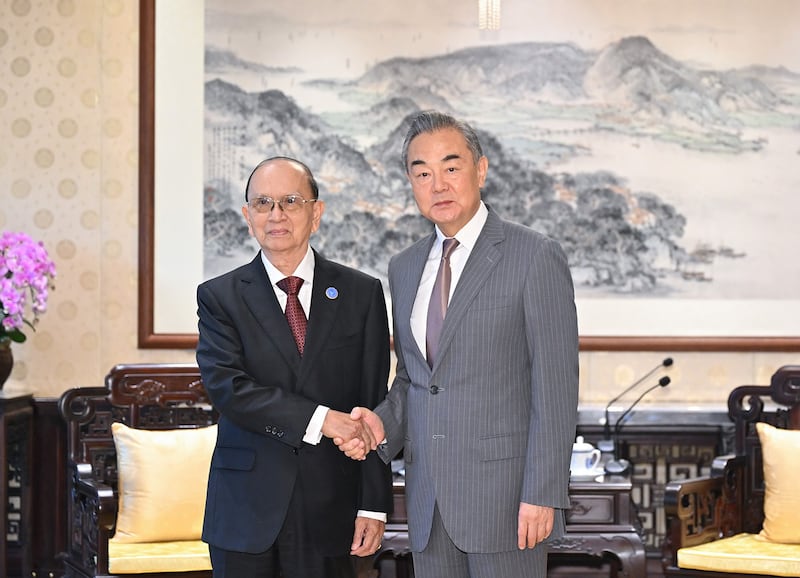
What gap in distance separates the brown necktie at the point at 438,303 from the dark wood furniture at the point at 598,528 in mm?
1276

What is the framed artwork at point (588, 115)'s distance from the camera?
4.17 metres

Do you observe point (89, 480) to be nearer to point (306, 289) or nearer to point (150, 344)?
point (150, 344)

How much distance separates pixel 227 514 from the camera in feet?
7.28

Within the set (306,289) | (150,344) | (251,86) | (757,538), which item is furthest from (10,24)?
(757,538)

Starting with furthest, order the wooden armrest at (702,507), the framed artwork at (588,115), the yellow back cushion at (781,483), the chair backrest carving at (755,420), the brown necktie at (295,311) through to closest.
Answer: the framed artwork at (588,115), the chair backrest carving at (755,420), the yellow back cushion at (781,483), the wooden armrest at (702,507), the brown necktie at (295,311)

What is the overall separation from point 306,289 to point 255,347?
191 millimetres

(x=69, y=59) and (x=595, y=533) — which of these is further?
(x=69, y=59)

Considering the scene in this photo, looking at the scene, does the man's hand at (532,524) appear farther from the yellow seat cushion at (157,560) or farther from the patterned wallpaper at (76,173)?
the patterned wallpaper at (76,173)

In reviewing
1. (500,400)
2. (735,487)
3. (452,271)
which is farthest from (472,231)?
(735,487)

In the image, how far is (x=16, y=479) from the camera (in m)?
4.07

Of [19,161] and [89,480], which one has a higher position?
[19,161]

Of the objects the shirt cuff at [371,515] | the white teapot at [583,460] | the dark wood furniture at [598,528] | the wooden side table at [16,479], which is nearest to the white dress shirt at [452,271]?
the shirt cuff at [371,515]

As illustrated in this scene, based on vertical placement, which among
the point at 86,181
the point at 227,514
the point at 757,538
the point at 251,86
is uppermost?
the point at 251,86

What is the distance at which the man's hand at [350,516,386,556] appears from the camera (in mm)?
2295
